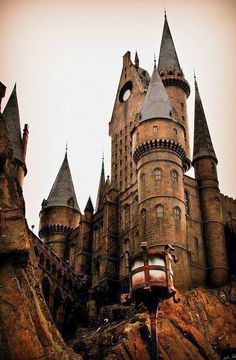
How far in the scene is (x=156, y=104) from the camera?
166 feet

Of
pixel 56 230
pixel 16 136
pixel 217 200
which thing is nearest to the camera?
pixel 217 200

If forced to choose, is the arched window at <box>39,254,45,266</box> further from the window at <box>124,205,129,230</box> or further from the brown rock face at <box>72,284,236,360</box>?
the window at <box>124,205,129,230</box>

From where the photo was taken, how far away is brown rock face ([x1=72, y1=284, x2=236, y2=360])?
32.7 metres

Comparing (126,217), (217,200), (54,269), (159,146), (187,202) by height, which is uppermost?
(159,146)

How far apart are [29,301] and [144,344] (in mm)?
17621

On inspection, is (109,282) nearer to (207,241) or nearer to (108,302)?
(108,302)

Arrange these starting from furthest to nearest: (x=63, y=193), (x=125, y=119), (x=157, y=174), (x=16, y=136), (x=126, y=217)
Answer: (x=63, y=193) → (x=125, y=119) → (x=16, y=136) → (x=126, y=217) → (x=157, y=174)

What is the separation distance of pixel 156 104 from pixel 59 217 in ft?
68.0

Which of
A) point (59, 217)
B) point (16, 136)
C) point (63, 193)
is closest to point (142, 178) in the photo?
point (16, 136)

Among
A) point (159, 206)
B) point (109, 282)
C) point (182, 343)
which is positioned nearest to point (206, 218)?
point (159, 206)

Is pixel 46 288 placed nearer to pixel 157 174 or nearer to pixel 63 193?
pixel 157 174

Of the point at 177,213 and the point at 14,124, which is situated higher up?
the point at 14,124

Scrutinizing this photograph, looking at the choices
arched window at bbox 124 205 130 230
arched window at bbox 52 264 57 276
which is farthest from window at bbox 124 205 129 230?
arched window at bbox 52 264 57 276

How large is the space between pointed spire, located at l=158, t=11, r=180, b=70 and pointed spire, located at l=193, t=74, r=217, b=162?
7199 mm
